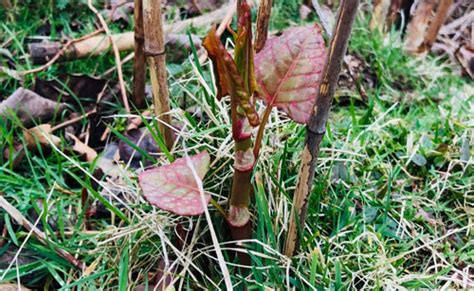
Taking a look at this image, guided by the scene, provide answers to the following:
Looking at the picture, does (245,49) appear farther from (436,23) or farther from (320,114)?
(436,23)

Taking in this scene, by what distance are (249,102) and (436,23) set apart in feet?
5.48

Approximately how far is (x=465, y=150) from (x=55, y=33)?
135cm

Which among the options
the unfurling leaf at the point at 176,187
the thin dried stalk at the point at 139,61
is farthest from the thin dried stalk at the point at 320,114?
the thin dried stalk at the point at 139,61

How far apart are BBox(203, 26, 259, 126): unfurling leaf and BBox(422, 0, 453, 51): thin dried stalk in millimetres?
1586

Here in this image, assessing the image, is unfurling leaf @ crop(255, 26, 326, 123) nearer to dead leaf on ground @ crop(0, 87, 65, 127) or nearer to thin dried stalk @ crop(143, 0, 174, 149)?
thin dried stalk @ crop(143, 0, 174, 149)

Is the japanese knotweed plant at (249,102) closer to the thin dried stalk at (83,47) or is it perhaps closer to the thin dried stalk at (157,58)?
the thin dried stalk at (157,58)

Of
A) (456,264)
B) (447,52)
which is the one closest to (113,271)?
(456,264)


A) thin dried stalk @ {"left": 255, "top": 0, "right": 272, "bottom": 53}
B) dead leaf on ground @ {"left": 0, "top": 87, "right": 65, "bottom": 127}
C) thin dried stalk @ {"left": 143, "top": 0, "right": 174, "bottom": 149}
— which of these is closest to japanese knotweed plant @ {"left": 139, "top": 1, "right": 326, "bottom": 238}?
thin dried stalk @ {"left": 255, "top": 0, "right": 272, "bottom": 53}

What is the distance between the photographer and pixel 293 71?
0.81 metres

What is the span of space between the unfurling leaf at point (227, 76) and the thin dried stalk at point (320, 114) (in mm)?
93

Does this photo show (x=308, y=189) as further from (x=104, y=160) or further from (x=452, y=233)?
(x=104, y=160)

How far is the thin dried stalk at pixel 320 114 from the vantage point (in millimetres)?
675

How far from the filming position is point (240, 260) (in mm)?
920

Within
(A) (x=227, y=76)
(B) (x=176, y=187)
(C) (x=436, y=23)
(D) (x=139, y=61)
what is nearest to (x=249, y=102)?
(A) (x=227, y=76)
